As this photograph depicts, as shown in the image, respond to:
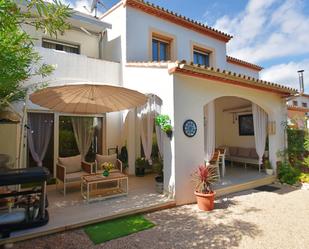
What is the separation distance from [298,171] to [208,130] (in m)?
5.24

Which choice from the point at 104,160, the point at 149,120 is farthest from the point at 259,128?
the point at 104,160

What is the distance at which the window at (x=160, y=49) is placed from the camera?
11.9 metres

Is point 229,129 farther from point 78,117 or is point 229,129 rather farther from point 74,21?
point 74,21

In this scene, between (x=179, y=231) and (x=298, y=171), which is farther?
(x=298, y=171)

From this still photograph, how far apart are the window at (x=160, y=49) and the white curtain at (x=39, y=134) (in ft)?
20.9

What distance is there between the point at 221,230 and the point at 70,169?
615 cm

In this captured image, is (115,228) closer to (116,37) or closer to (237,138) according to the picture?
(116,37)

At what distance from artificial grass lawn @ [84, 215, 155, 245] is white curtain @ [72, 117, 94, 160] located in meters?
5.02

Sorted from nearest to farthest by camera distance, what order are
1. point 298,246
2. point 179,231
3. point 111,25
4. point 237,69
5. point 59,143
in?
point 298,246 → point 179,231 → point 59,143 → point 111,25 → point 237,69

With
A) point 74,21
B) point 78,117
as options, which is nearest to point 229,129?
point 78,117

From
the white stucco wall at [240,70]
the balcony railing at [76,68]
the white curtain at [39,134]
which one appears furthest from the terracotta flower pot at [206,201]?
the white stucco wall at [240,70]

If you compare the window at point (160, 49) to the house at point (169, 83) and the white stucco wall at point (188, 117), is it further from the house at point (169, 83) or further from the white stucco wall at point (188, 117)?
the white stucco wall at point (188, 117)

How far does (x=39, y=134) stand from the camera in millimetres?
9109

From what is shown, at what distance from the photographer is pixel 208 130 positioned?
28.7 ft
